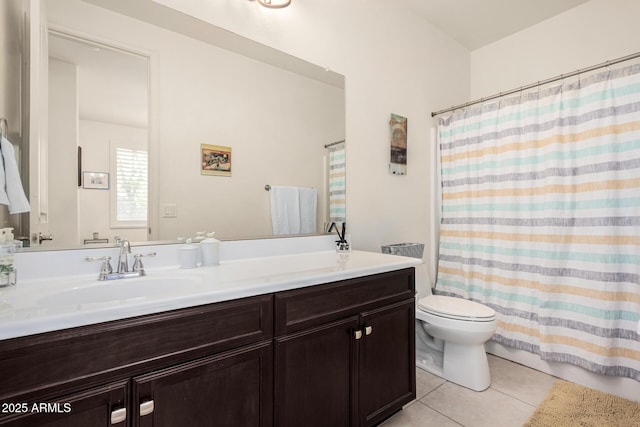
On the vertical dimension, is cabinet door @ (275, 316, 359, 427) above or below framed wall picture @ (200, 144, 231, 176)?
below

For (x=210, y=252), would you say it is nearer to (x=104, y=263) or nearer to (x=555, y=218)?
(x=104, y=263)

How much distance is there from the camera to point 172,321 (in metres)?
0.89

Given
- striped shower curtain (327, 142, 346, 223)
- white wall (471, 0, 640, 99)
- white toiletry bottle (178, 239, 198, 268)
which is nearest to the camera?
white toiletry bottle (178, 239, 198, 268)

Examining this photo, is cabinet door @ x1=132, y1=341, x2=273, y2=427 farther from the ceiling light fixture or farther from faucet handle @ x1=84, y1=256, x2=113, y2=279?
the ceiling light fixture

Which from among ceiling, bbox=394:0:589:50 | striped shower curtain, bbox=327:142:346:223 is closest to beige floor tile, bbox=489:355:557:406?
striped shower curtain, bbox=327:142:346:223

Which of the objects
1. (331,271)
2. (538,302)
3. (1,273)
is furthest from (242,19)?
(538,302)

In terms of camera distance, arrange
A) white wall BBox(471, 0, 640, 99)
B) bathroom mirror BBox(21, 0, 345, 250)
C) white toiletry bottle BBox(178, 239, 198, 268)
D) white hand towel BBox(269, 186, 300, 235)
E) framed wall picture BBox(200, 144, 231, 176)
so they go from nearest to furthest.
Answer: bathroom mirror BBox(21, 0, 345, 250) < white toiletry bottle BBox(178, 239, 198, 268) < framed wall picture BBox(200, 144, 231, 176) < white hand towel BBox(269, 186, 300, 235) < white wall BBox(471, 0, 640, 99)

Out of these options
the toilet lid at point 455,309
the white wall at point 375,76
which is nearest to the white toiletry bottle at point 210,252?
the white wall at point 375,76

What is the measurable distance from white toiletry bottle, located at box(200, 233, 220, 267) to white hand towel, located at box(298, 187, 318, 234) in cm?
57

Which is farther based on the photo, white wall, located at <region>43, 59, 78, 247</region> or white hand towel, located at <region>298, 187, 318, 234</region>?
white hand towel, located at <region>298, 187, 318, 234</region>

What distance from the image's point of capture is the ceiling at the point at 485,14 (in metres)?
2.37

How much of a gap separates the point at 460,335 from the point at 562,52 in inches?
93.0

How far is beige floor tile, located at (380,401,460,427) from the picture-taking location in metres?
1.58

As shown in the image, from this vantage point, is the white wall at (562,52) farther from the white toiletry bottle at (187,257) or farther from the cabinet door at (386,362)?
the white toiletry bottle at (187,257)
